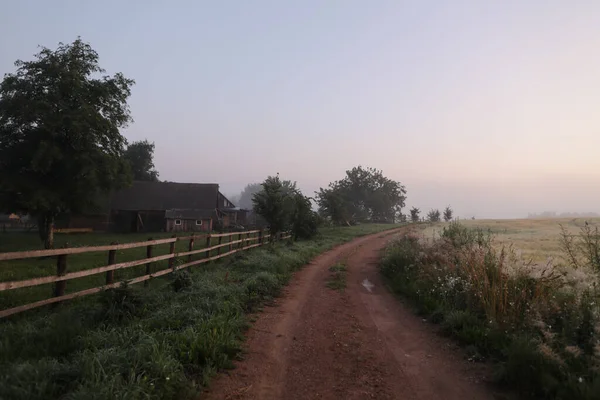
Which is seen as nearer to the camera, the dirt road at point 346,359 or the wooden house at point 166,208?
the dirt road at point 346,359

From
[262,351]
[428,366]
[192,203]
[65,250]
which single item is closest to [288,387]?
[262,351]

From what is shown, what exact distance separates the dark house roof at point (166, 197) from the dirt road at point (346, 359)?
137ft

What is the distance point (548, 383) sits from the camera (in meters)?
4.21

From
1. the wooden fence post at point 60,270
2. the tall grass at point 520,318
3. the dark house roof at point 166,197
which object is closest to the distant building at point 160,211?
the dark house roof at point 166,197

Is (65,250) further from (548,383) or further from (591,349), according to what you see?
(591,349)

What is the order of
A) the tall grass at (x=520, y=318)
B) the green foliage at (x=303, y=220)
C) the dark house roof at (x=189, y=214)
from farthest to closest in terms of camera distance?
the dark house roof at (x=189, y=214) < the green foliage at (x=303, y=220) < the tall grass at (x=520, y=318)

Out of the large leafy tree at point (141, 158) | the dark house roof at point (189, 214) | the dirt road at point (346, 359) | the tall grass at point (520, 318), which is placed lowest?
the dirt road at point (346, 359)

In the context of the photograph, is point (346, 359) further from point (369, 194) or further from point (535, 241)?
point (369, 194)

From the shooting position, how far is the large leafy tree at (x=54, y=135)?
2114 centimetres

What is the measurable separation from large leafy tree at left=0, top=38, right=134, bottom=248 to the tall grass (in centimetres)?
2091

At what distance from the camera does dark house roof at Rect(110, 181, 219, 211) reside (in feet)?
155

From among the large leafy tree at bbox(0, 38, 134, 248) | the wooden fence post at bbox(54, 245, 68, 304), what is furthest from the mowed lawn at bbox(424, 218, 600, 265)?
the large leafy tree at bbox(0, 38, 134, 248)

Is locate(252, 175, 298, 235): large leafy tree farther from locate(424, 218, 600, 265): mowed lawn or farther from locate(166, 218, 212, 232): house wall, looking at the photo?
locate(166, 218, 212, 232): house wall

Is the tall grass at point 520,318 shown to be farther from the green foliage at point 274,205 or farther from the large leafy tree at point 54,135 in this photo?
the large leafy tree at point 54,135
